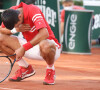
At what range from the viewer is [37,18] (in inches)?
201

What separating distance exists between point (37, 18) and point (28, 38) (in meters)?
0.44

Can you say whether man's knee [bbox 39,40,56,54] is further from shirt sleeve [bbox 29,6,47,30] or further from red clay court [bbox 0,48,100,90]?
red clay court [bbox 0,48,100,90]

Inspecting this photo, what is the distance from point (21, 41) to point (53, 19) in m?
5.66

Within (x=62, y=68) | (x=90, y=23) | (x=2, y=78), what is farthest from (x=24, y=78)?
(x=90, y=23)

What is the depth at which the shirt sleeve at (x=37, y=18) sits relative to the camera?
16.6 feet

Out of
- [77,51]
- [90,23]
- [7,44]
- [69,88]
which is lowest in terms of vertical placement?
[77,51]

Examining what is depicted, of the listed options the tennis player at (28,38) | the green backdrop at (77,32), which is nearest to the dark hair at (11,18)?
the tennis player at (28,38)

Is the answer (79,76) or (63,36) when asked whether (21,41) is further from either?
(63,36)

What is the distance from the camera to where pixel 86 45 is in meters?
11.8

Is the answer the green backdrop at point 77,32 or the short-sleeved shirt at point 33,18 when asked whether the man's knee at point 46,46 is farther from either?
the green backdrop at point 77,32

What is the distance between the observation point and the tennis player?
196 inches

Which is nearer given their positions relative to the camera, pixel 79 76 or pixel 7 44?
pixel 7 44

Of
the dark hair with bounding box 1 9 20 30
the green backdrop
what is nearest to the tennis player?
the dark hair with bounding box 1 9 20 30

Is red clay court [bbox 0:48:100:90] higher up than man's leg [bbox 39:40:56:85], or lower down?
lower down
